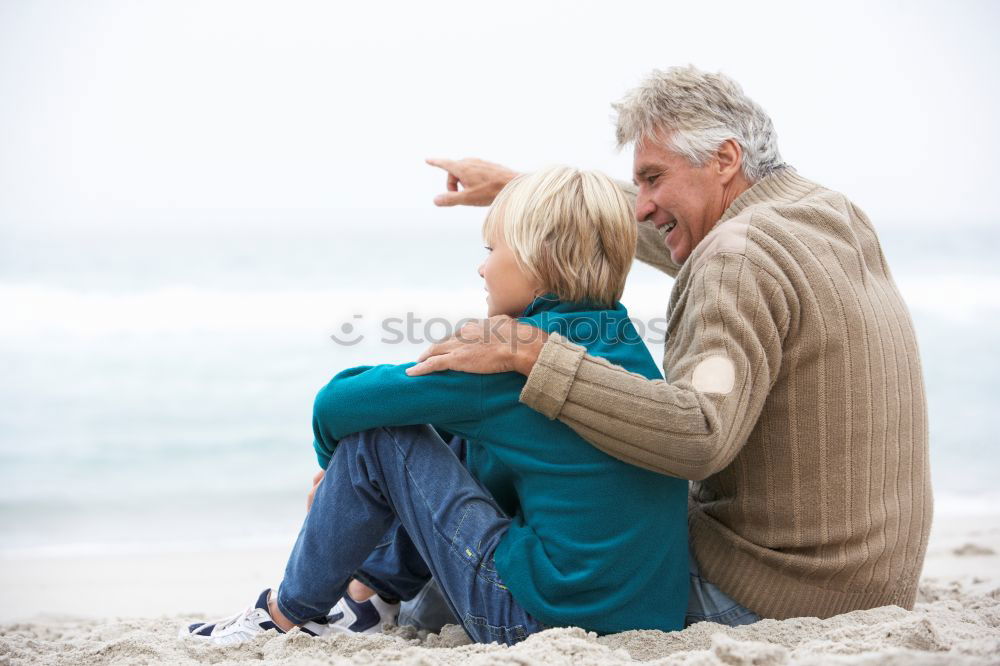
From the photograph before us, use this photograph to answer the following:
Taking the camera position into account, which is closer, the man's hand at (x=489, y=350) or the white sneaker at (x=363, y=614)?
the man's hand at (x=489, y=350)

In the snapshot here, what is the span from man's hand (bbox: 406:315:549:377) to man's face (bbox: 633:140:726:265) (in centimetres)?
73

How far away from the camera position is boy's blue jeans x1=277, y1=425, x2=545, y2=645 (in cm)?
193

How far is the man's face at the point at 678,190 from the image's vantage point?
237 cm

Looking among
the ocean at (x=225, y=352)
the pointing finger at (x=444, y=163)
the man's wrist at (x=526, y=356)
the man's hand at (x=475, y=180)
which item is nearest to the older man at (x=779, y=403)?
the man's wrist at (x=526, y=356)

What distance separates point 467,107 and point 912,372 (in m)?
24.5

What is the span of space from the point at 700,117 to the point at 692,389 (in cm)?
86

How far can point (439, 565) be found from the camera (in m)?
1.98

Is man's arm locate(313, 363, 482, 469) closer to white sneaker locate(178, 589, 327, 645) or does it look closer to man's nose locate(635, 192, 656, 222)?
white sneaker locate(178, 589, 327, 645)

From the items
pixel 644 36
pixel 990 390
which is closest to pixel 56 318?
pixel 990 390

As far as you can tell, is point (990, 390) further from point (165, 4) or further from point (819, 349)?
point (165, 4)

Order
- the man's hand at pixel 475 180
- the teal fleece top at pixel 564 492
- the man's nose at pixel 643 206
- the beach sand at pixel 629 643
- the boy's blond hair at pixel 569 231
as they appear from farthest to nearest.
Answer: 1. the man's hand at pixel 475 180
2. the man's nose at pixel 643 206
3. the boy's blond hair at pixel 569 231
4. the teal fleece top at pixel 564 492
5. the beach sand at pixel 629 643

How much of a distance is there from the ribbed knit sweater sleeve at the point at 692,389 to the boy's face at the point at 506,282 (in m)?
0.23

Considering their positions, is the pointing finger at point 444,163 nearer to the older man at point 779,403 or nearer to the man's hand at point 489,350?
the older man at point 779,403

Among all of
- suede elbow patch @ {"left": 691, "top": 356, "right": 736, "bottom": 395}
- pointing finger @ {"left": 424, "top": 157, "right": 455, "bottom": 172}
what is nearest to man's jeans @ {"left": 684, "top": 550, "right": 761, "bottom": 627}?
suede elbow patch @ {"left": 691, "top": 356, "right": 736, "bottom": 395}
